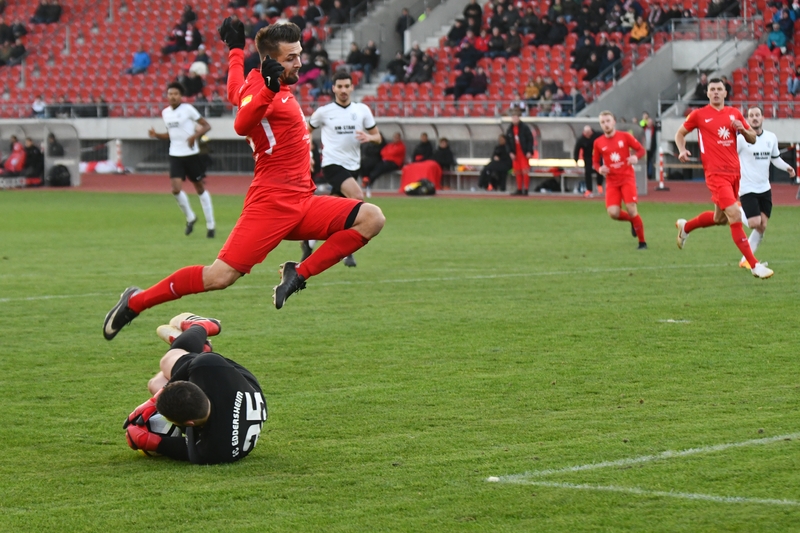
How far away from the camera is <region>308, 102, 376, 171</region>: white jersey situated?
46.2 ft

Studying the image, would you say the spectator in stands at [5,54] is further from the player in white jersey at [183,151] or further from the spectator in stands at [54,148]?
the player in white jersey at [183,151]

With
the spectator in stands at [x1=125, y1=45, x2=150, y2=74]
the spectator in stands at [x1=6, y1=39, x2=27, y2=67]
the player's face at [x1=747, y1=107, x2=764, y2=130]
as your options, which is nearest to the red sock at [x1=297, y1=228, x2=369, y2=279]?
the player's face at [x1=747, y1=107, x2=764, y2=130]

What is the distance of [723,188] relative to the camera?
13016 millimetres

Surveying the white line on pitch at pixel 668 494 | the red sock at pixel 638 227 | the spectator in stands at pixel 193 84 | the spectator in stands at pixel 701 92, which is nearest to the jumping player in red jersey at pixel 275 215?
the white line on pitch at pixel 668 494

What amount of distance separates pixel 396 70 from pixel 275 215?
29.8 metres

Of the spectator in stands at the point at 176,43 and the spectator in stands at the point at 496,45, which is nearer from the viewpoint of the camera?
the spectator in stands at the point at 496,45

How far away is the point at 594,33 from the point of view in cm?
3388

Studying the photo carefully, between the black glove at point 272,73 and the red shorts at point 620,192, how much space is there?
1034 centimetres

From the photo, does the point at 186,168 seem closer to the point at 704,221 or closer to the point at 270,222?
the point at 704,221

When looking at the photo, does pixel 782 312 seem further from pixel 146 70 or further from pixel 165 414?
pixel 146 70

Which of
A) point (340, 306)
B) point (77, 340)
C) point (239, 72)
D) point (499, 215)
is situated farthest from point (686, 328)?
point (499, 215)

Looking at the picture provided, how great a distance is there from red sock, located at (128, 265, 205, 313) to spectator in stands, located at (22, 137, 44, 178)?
93.1 ft

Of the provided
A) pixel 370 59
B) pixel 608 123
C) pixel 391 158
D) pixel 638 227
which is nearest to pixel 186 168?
pixel 608 123

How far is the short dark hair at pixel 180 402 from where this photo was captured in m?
5.29
